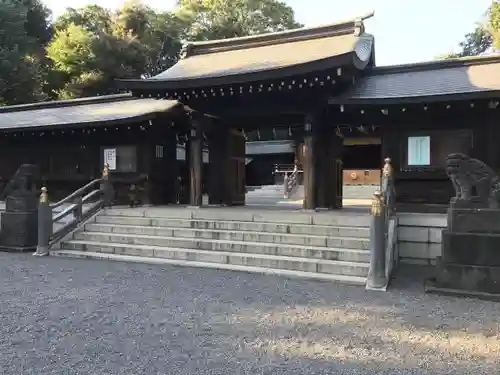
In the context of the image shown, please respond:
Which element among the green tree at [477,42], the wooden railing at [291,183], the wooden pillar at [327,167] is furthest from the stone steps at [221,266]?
the green tree at [477,42]

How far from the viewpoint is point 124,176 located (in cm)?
1287

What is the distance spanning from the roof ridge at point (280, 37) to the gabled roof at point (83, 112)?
8.49 feet

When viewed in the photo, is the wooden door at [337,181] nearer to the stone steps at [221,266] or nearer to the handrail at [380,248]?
the handrail at [380,248]

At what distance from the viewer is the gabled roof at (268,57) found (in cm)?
951

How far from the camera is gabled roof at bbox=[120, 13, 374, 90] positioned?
9.51m

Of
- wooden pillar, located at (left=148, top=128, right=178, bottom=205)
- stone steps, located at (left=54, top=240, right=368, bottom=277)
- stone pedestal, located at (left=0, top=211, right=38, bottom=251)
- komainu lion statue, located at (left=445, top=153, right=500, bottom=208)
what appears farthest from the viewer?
wooden pillar, located at (left=148, top=128, right=178, bottom=205)

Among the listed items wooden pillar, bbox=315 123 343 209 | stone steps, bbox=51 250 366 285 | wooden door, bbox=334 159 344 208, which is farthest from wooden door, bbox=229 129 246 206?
stone steps, bbox=51 250 366 285

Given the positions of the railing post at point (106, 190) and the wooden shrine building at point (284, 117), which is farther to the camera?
the railing post at point (106, 190)

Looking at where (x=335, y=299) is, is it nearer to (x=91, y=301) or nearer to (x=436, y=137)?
(x=91, y=301)

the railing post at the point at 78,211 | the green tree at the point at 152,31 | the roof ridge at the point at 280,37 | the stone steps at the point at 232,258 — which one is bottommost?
the stone steps at the point at 232,258

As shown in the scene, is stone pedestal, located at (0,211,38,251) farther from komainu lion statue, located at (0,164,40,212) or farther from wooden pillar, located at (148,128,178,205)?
wooden pillar, located at (148,128,178,205)

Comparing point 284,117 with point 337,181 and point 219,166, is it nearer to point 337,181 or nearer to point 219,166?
point 337,181

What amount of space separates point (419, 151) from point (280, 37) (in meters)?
6.31

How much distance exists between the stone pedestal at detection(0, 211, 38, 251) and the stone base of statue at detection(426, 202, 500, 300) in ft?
27.7
